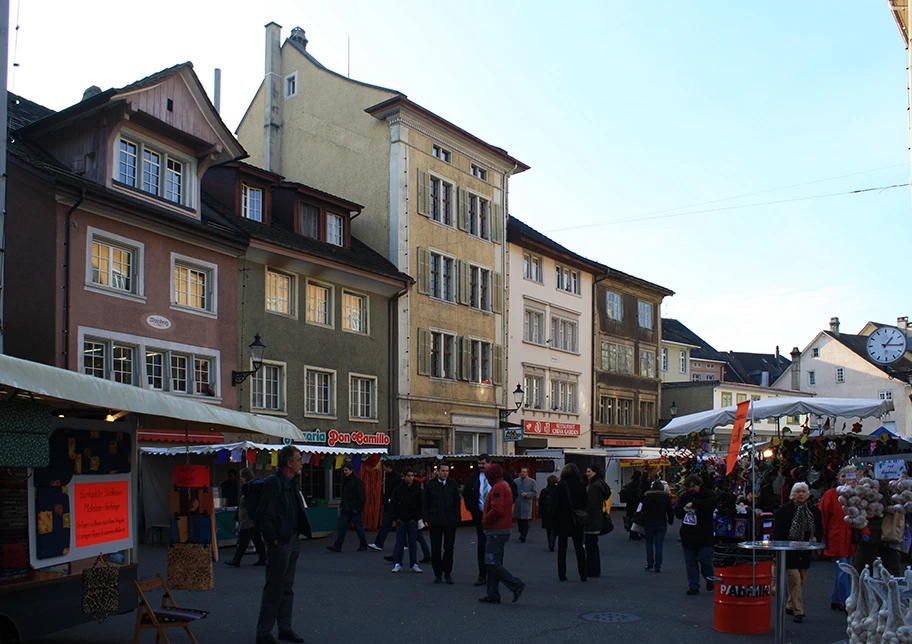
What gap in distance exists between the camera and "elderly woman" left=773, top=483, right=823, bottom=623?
11.0m

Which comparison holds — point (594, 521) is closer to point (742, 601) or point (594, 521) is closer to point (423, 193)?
point (742, 601)

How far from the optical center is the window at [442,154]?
3525cm

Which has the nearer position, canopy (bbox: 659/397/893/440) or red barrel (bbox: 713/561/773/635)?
red barrel (bbox: 713/561/773/635)

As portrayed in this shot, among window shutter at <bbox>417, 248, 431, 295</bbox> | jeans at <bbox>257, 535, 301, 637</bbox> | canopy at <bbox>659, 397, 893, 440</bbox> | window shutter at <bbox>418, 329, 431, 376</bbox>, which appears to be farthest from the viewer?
window shutter at <bbox>417, 248, 431, 295</bbox>

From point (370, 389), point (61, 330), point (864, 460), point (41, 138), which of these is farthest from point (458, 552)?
point (41, 138)

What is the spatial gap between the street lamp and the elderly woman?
14784 mm

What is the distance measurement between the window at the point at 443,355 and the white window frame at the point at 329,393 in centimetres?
539

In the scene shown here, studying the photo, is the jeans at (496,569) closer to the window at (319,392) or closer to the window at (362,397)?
the window at (319,392)

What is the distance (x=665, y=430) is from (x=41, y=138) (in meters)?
16.5

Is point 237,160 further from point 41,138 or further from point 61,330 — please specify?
point 61,330

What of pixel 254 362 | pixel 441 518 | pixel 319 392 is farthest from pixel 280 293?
pixel 441 518

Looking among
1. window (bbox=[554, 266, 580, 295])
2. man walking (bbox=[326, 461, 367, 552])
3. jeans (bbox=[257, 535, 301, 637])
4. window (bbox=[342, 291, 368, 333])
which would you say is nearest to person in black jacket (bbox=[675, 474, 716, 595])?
jeans (bbox=[257, 535, 301, 637])

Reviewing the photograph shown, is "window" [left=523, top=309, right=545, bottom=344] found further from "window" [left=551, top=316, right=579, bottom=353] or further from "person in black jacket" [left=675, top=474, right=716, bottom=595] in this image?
"person in black jacket" [left=675, top=474, right=716, bottom=595]

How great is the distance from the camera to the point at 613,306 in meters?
46.4
